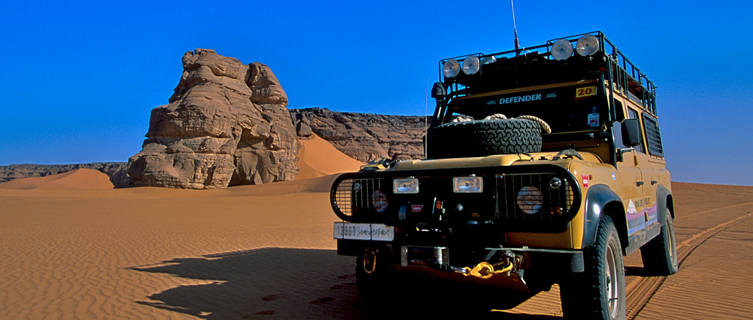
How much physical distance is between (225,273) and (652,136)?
6723 mm

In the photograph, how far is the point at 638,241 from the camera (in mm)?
4988

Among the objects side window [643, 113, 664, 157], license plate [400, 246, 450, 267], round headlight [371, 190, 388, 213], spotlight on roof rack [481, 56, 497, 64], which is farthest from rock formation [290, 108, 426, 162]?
license plate [400, 246, 450, 267]

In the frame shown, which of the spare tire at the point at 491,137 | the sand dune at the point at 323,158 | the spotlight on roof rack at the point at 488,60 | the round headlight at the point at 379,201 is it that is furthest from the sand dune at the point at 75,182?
the spare tire at the point at 491,137

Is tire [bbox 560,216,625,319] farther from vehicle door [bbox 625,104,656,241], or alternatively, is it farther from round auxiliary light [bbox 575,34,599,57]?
round auxiliary light [bbox 575,34,599,57]

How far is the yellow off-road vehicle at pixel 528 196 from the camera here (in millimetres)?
3645

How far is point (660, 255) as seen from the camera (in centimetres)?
671

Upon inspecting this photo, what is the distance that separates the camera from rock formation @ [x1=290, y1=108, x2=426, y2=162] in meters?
68.0

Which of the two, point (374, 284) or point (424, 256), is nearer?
point (424, 256)

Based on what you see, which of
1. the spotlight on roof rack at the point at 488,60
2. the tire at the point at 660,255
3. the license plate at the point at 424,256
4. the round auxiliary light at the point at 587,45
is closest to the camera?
the license plate at the point at 424,256

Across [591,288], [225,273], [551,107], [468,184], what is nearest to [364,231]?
[468,184]

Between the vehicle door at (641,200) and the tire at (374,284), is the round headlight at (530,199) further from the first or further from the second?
the tire at (374,284)

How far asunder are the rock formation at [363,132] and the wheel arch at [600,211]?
6031cm

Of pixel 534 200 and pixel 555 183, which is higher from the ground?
pixel 555 183

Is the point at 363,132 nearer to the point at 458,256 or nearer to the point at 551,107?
the point at 551,107
